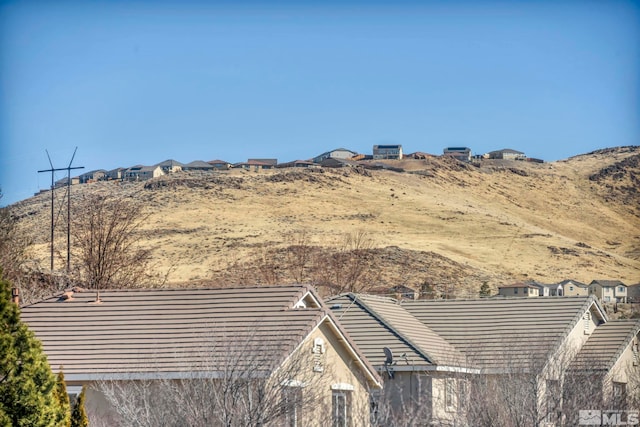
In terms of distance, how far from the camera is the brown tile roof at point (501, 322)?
106 feet

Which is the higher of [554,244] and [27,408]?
[554,244]

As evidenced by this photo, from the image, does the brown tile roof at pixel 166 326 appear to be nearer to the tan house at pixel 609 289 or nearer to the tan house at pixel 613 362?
the tan house at pixel 613 362

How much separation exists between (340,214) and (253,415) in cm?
12307

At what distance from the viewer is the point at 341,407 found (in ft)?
84.9

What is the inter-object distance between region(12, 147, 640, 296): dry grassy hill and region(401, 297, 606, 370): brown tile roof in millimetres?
47322

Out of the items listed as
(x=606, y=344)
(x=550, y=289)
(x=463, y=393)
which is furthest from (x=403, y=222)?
(x=463, y=393)

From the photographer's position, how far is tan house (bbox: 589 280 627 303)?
11062 cm

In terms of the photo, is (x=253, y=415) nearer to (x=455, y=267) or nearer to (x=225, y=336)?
(x=225, y=336)

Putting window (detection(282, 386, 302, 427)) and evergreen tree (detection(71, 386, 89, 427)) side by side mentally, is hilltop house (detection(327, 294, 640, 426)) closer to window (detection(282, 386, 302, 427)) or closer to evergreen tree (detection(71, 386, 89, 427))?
window (detection(282, 386, 302, 427))

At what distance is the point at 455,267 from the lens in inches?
4449

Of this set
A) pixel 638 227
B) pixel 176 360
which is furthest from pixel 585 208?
pixel 176 360

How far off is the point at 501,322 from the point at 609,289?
81387 millimetres

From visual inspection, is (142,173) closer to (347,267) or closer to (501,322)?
(347,267)

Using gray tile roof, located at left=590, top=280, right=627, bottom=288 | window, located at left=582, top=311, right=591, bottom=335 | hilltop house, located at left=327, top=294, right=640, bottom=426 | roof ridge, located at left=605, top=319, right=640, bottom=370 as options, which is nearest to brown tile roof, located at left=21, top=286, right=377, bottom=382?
hilltop house, located at left=327, top=294, right=640, bottom=426
